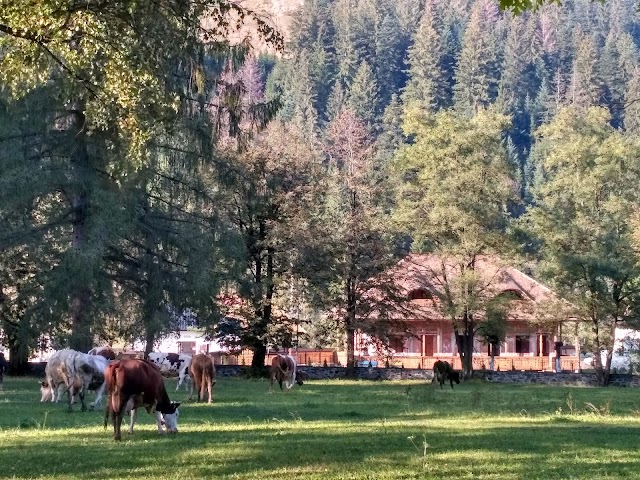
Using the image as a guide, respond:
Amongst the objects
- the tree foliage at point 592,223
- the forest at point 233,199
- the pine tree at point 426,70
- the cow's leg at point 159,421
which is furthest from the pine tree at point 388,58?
the cow's leg at point 159,421

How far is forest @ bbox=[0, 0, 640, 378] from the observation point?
48.4 ft

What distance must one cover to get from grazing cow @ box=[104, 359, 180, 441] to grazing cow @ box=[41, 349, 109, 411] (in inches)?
264

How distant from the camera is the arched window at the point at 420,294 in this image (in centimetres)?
5931

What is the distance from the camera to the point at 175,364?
38594mm

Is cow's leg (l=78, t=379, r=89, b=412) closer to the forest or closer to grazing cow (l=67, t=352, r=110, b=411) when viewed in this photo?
grazing cow (l=67, t=352, r=110, b=411)

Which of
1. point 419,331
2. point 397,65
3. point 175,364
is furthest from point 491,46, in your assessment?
point 175,364

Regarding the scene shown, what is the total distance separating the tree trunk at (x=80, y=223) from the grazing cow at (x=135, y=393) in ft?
57.3

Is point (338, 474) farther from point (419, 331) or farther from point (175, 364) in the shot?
point (419, 331)

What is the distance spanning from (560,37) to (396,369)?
153m

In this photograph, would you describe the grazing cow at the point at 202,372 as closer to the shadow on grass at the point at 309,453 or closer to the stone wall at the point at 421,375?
the shadow on grass at the point at 309,453

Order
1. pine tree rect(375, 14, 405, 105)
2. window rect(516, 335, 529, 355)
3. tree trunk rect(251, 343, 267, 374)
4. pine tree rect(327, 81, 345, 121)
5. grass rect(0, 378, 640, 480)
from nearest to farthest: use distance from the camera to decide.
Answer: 1. grass rect(0, 378, 640, 480)
2. tree trunk rect(251, 343, 267, 374)
3. window rect(516, 335, 529, 355)
4. pine tree rect(327, 81, 345, 121)
5. pine tree rect(375, 14, 405, 105)

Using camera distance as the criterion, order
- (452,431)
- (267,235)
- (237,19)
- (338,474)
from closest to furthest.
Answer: (338,474) → (237,19) → (452,431) → (267,235)

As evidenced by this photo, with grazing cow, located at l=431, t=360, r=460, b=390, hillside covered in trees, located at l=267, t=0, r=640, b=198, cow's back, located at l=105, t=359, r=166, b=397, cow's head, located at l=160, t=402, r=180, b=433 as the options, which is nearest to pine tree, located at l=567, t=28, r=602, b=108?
hillside covered in trees, located at l=267, t=0, r=640, b=198

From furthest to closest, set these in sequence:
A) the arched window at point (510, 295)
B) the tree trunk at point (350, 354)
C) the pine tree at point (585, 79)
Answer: the pine tree at point (585, 79) → the tree trunk at point (350, 354) → the arched window at point (510, 295)
